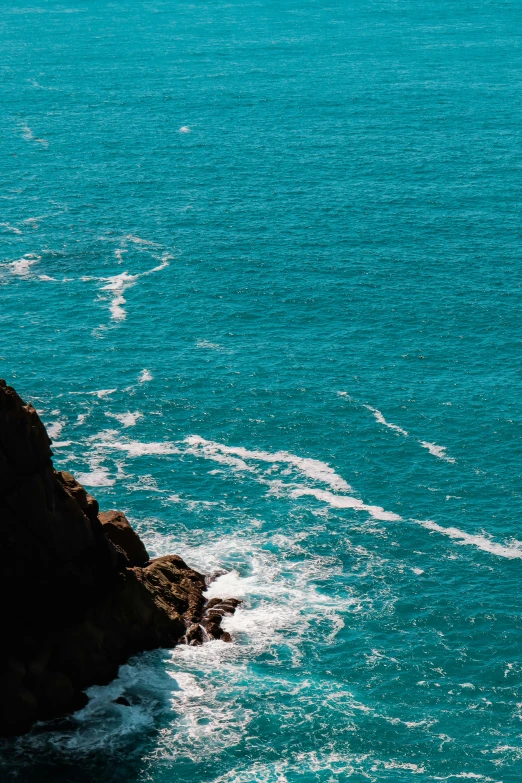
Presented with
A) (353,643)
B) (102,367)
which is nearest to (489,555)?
(353,643)

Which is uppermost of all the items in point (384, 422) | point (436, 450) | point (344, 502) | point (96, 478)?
point (384, 422)

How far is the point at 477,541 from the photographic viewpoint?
5443 inches

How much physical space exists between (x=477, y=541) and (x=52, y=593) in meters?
53.5

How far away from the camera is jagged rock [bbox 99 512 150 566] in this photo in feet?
408

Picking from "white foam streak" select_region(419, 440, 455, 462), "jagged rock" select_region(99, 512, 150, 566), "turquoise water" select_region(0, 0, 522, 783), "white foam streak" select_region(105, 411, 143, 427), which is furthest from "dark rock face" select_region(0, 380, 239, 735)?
"white foam streak" select_region(419, 440, 455, 462)

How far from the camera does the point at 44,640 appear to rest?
109 meters

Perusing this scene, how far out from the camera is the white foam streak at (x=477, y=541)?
447 ft

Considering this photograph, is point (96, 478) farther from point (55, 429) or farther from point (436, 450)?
point (436, 450)

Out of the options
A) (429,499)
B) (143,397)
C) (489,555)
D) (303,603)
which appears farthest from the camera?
(143,397)

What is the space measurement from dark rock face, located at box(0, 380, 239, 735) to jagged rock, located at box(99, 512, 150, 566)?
5376 mm

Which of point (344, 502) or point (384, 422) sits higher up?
point (384, 422)

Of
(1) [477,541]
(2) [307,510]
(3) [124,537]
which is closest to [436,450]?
(1) [477,541]

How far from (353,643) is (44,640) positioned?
32.8 meters

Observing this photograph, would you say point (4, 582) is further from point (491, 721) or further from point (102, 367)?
point (102, 367)
